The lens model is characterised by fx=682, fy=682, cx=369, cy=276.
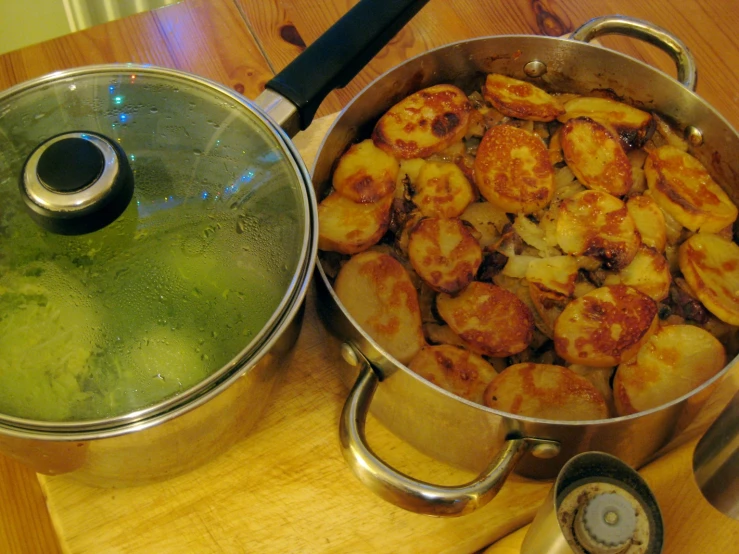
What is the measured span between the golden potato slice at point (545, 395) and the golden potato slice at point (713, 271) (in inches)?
8.8

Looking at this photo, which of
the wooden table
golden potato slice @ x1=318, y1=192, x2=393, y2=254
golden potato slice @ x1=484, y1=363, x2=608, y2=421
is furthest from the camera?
the wooden table

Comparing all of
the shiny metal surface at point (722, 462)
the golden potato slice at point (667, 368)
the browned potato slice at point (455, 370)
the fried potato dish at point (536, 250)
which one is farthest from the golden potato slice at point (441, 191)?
the shiny metal surface at point (722, 462)

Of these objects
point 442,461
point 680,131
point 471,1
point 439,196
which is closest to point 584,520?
point 442,461

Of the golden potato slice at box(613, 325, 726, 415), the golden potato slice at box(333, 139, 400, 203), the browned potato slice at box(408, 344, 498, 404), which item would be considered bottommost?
the browned potato slice at box(408, 344, 498, 404)

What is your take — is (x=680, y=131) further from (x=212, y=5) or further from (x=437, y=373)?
(x=212, y=5)

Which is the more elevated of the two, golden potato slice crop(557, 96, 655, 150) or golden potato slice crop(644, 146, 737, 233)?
golden potato slice crop(557, 96, 655, 150)

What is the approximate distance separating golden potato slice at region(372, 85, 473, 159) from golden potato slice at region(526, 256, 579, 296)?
240mm

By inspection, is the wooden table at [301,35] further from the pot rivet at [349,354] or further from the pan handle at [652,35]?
the pot rivet at [349,354]

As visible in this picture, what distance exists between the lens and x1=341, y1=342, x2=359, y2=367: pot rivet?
31.9 inches

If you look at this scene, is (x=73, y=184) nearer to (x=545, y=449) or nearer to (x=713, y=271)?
(x=545, y=449)

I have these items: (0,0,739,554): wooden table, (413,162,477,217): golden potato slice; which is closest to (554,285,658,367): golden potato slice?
(413,162,477,217): golden potato slice

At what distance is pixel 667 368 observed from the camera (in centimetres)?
89

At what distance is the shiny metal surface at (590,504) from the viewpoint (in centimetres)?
71

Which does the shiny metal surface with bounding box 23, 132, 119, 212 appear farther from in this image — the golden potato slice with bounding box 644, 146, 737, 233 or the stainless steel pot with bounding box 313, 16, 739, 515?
the golden potato slice with bounding box 644, 146, 737, 233
